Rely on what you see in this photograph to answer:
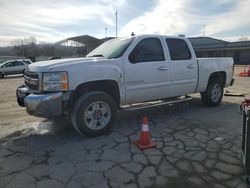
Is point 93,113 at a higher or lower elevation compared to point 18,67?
lower

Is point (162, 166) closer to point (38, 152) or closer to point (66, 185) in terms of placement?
point (66, 185)

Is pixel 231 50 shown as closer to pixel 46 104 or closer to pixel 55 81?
pixel 55 81

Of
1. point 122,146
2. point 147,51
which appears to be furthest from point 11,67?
point 122,146

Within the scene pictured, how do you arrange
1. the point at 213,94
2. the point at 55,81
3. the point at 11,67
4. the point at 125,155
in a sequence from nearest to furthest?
the point at 125,155 < the point at 55,81 < the point at 213,94 < the point at 11,67

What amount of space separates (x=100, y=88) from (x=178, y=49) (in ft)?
8.19

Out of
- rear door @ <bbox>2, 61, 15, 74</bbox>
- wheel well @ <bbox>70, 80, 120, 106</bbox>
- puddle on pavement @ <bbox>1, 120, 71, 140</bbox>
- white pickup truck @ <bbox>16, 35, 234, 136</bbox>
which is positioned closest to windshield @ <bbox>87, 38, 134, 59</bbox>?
white pickup truck @ <bbox>16, 35, 234, 136</bbox>

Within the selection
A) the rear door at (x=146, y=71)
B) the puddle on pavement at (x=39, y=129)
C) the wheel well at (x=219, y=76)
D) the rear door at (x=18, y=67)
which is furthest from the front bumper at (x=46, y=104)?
the rear door at (x=18, y=67)

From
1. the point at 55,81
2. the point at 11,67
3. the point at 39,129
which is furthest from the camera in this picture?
the point at 11,67

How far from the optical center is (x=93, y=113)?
4801 mm

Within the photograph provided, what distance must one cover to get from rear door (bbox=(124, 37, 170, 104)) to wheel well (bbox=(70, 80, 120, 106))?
0.25 m

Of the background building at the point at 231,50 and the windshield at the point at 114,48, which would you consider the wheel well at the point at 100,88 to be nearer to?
the windshield at the point at 114,48

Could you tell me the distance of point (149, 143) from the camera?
14.2ft

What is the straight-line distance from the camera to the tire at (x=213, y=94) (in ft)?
23.8

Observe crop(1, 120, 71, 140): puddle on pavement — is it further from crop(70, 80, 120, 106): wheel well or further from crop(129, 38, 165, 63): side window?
crop(129, 38, 165, 63): side window
